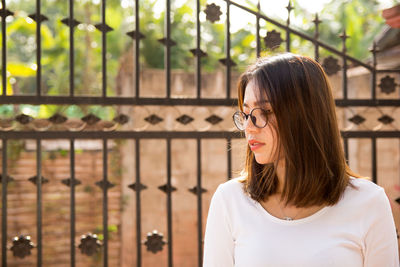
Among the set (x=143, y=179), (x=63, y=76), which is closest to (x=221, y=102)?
(x=143, y=179)

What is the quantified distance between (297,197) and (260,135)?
24cm

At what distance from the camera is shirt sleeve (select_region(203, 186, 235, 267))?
1695 mm

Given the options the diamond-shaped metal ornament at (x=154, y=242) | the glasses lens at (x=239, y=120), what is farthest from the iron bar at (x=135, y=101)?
the glasses lens at (x=239, y=120)

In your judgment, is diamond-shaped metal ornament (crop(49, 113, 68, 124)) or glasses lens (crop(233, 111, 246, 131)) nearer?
glasses lens (crop(233, 111, 246, 131))

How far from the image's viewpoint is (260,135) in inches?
64.8

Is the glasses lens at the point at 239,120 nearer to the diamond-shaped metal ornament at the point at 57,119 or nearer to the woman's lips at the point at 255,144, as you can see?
the woman's lips at the point at 255,144

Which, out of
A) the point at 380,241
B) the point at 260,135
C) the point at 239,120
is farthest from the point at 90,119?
the point at 380,241

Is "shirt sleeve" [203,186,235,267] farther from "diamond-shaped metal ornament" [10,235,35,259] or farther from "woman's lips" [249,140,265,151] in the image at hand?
"diamond-shaped metal ornament" [10,235,35,259]

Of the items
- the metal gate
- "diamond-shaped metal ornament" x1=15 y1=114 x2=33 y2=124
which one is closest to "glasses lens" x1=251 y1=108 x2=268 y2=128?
the metal gate

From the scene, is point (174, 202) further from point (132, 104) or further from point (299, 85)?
point (299, 85)

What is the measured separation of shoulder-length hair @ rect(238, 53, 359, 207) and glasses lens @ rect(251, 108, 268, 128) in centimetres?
4

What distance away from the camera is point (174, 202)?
5582 millimetres

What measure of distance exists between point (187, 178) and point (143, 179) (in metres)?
0.49

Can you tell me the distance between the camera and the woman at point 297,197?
1565 mm
